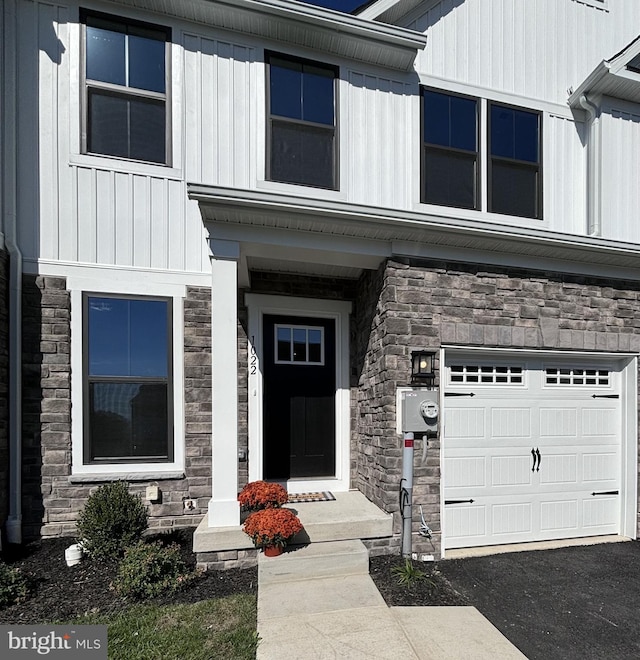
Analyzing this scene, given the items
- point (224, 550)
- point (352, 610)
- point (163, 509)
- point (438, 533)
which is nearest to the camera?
point (352, 610)

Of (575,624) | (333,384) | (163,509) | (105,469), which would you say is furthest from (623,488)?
(105,469)

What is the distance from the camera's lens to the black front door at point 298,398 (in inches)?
211

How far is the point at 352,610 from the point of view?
3.24 metres

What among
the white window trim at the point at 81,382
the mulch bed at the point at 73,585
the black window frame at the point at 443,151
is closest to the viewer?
the mulch bed at the point at 73,585

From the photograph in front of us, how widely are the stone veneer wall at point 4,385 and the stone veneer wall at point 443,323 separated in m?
3.89

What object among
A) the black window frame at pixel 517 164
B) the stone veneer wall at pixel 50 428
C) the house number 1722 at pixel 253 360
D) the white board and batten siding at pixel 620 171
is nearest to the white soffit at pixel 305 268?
the house number 1722 at pixel 253 360

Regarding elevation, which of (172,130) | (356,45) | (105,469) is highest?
(356,45)

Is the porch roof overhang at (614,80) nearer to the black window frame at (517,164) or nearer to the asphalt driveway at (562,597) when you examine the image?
the black window frame at (517,164)

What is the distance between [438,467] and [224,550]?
2.29 metres

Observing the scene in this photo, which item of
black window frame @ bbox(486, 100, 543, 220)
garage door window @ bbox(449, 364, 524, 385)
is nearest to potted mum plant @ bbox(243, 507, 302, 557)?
garage door window @ bbox(449, 364, 524, 385)

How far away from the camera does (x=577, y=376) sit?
5109 millimetres

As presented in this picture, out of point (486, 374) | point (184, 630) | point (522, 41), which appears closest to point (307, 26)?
point (522, 41)

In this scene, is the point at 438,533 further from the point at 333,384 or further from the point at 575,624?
the point at 333,384

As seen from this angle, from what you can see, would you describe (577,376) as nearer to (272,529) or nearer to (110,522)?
(272,529)
